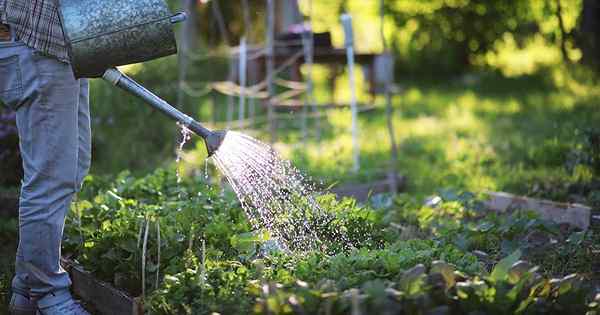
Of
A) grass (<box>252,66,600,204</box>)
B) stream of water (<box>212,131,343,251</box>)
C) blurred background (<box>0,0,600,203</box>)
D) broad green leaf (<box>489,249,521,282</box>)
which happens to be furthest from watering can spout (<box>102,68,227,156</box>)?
grass (<box>252,66,600,204</box>)

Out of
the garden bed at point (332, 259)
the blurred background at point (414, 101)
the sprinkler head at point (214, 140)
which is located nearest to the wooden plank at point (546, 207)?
the garden bed at point (332, 259)

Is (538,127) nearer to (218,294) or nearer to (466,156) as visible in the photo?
(466,156)

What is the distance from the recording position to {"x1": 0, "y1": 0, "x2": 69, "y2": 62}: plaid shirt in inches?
109

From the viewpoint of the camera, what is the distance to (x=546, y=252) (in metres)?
3.63

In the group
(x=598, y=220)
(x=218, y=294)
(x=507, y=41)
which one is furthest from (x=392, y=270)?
(x=507, y=41)

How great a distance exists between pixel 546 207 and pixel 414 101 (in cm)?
545

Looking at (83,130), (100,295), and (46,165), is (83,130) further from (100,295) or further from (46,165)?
(100,295)

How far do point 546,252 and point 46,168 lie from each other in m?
2.11

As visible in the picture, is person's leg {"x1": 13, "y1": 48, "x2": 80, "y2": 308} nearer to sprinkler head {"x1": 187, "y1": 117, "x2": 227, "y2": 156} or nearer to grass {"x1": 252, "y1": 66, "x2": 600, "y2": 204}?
sprinkler head {"x1": 187, "y1": 117, "x2": 227, "y2": 156}

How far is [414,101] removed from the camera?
32.0 ft

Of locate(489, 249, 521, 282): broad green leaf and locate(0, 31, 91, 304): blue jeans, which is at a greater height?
locate(0, 31, 91, 304): blue jeans

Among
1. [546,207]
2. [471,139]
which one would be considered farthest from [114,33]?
[471,139]

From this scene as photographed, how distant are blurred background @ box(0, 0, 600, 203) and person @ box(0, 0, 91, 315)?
1395 mm

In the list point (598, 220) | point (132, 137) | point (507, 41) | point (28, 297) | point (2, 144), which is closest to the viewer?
point (28, 297)
